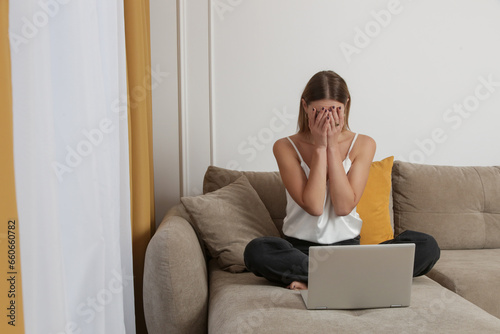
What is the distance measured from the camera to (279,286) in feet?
5.64

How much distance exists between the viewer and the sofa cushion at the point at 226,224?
2.01m

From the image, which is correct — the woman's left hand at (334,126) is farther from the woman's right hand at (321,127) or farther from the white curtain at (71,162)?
the white curtain at (71,162)

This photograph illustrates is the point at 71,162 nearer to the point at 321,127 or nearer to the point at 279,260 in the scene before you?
the point at 279,260

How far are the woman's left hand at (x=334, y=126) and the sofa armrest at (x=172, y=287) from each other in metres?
0.70

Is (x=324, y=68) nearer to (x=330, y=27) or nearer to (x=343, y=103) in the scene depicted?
(x=330, y=27)

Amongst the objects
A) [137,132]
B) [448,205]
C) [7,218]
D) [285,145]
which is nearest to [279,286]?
[285,145]

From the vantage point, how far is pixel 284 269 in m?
1.68

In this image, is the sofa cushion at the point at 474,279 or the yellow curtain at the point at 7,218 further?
the sofa cushion at the point at 474,279

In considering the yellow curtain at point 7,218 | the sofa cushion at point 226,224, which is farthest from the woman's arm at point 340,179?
the yellow curtain at point 7,218

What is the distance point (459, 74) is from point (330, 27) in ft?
2.78

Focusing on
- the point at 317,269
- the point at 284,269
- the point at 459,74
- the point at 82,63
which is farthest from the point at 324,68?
the point at 82,63

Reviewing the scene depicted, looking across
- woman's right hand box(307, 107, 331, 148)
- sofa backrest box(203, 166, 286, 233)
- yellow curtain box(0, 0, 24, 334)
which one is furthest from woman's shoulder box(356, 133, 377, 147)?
yellow curtain box(0, 0, 24, 334)

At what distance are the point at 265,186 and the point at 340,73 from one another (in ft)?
2.90

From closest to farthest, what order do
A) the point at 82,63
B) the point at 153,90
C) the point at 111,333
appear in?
the point at 82,63
the point at 111,333
the point at 153,90
